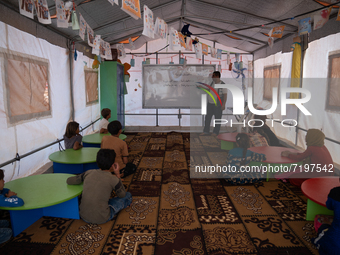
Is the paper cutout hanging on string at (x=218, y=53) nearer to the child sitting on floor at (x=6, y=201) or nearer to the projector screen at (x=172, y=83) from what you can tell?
the projector screen at (x=172, y=83)

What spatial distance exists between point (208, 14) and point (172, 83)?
2.85 metres

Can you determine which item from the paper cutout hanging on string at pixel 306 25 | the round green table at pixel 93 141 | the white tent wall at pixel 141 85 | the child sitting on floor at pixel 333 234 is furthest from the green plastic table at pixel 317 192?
the white tent wall at pixel 141 85

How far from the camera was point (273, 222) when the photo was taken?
257cm

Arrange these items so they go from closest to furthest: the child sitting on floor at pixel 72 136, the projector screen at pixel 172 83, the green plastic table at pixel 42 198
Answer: the green plastic table at pixel 42 198 < the child sitting on floor at pixel 72 136 < the projector screen at pixel 172 83

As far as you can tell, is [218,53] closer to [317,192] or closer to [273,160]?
[273,160]

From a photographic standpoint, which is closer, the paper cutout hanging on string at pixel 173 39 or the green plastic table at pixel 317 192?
the green plastic table at pixel 317 192

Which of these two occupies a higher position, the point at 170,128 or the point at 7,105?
the point at 7,105

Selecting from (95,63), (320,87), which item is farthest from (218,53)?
(320,87)

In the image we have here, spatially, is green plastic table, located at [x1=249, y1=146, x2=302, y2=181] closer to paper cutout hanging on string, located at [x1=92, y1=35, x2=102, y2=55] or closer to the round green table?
the round green table

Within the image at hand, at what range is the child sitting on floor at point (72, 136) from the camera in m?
3.88

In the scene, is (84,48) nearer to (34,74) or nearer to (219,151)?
(34,74)

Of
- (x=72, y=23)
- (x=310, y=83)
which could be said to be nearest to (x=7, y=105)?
(x=72, y=23)

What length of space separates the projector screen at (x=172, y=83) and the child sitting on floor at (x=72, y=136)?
454 cm

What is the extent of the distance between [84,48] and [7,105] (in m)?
3.18
